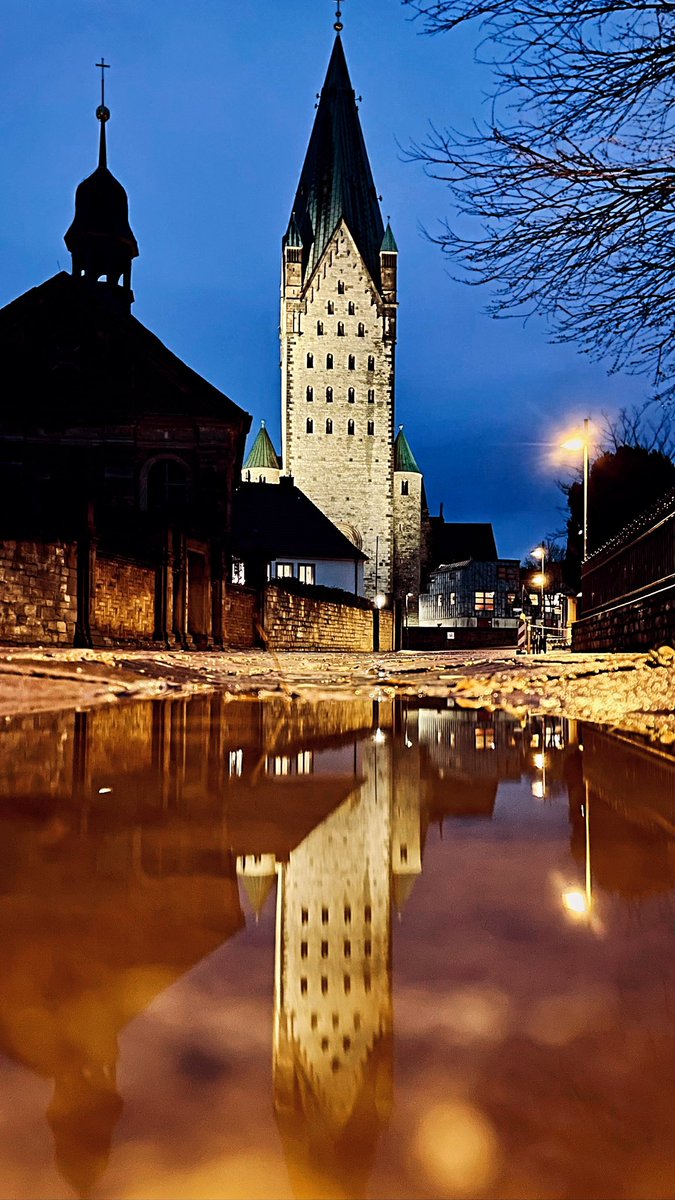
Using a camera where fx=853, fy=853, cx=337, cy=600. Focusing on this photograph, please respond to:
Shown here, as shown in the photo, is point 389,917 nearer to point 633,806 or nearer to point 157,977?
point 157,977

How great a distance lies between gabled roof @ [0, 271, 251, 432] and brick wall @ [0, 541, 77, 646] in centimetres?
1581

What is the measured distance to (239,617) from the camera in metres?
25.2

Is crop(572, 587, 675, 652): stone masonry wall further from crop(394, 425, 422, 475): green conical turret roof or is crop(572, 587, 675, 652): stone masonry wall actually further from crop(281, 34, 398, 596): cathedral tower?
crop(394, 425, 422, 475): green conical turret roof

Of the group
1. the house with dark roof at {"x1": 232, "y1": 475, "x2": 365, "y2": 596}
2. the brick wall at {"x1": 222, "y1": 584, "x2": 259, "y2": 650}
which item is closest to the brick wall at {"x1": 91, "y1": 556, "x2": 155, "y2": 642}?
the brick wall at {"x1": 222, "y1": 584, "x2": 259, "y2": 650}

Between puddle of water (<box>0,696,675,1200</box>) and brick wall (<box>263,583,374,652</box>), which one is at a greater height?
brick wall (<box>263,583,374,652</box>)

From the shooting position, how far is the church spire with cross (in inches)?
1348

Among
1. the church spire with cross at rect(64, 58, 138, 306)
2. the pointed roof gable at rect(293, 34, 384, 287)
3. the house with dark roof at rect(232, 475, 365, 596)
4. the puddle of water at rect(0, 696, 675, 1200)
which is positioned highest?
the pointed roof gable at rect(293, 34, 384, 287)

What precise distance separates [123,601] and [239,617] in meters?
8.73

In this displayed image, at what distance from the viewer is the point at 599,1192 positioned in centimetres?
75

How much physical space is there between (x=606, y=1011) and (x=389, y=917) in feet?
1.54

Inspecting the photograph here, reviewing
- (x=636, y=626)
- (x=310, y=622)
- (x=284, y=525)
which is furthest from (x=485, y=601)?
(x=636, y=626)

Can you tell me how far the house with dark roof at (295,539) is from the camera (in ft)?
178

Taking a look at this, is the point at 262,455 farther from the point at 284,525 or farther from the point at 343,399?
the point at 284,525

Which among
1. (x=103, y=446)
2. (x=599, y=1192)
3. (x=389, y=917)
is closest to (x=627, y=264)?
(x=389, y=917)
